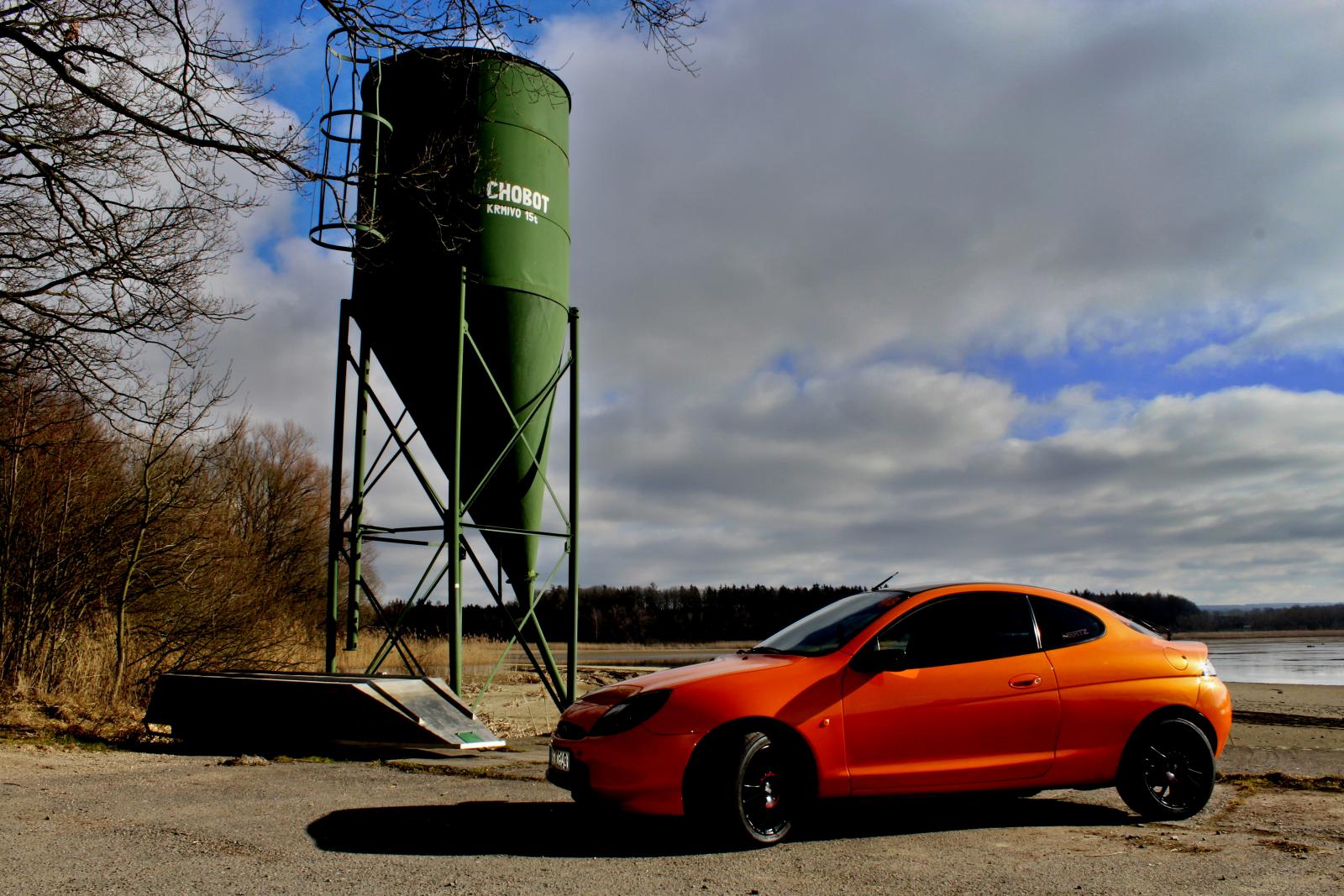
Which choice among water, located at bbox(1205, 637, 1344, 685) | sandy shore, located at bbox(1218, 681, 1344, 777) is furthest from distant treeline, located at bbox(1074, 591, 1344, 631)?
sandy shore, located at bbox(1218, 681, 1344, 777)

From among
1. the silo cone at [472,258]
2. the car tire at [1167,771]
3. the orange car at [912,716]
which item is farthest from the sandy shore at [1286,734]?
the silo cone at [472,258]

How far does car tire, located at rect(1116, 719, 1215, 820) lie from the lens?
19.7 ft

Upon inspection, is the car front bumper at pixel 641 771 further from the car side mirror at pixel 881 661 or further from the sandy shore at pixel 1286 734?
the sandy shore at pixel 1286 734

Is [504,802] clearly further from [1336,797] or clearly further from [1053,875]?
[1336,797]

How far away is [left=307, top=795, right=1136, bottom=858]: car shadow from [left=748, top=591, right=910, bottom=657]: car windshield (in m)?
0.90

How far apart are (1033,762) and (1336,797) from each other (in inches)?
103

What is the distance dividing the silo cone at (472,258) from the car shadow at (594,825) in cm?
591

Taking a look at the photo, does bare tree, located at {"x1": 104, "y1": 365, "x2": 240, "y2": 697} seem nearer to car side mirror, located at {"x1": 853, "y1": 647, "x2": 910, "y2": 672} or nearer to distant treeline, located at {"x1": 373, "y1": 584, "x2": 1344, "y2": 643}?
car side mirror, located at {"x1": 853, "y1": 647, "x2": 910, "y2": 672}

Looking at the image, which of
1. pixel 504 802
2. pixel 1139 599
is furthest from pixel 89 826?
pixel 1139 599

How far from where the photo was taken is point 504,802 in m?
6.54

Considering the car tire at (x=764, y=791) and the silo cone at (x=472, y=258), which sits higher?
the silo cone at (x=472, y=258)

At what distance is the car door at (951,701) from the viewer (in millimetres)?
5551

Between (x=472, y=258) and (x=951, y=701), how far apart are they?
843 cm

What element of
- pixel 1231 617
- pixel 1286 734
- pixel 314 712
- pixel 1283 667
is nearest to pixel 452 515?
pixel 314 712
